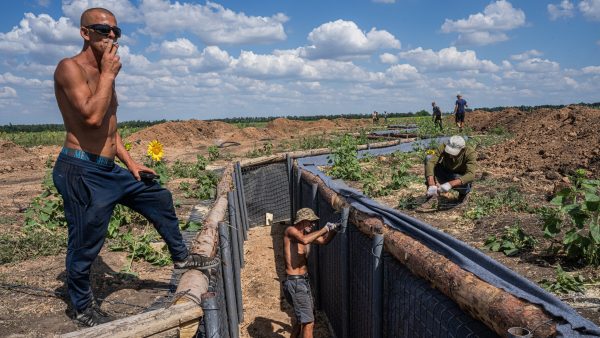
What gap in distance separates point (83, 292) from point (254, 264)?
4643 mm

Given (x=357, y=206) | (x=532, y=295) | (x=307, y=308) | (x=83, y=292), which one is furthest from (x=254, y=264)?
(x=532, y=295)

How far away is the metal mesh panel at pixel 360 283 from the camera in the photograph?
→ 3.56 m

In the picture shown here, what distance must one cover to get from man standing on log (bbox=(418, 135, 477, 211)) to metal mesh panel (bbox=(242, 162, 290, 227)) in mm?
3015

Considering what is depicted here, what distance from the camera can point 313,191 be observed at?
5910 mm

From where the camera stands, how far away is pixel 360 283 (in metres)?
3.83

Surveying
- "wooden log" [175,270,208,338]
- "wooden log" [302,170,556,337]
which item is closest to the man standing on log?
"wooden log" [302,170,556,337]

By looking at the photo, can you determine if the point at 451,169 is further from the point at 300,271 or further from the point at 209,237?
the point at 209,237

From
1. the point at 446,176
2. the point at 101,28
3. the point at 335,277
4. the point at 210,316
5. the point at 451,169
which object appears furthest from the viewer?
the point at 446,176

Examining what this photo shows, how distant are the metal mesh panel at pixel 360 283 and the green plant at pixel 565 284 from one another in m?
1.45

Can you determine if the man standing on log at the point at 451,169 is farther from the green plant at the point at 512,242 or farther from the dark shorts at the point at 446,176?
the green plant at the point at 512,242

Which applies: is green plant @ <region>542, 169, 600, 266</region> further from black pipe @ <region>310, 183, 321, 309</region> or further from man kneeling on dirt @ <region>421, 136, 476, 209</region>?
black pipe @ <region>310, 183, 321, 309</region>

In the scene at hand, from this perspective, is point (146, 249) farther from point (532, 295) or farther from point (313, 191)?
point (532, 295)

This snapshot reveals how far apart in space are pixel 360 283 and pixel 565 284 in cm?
161

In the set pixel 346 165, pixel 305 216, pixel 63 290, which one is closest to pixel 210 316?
pixel 305 216
